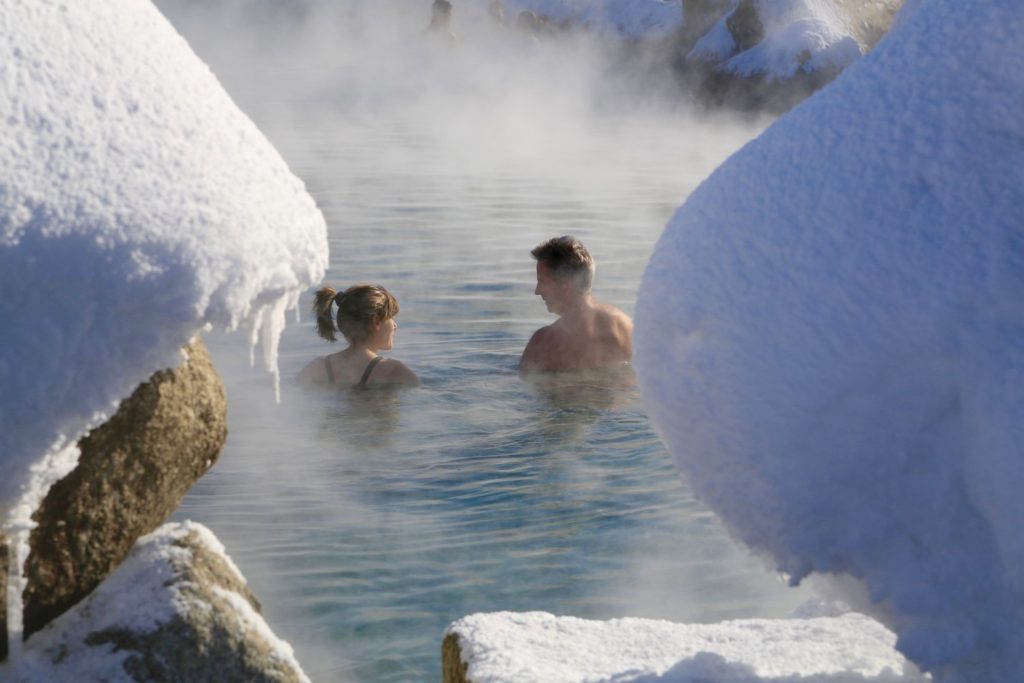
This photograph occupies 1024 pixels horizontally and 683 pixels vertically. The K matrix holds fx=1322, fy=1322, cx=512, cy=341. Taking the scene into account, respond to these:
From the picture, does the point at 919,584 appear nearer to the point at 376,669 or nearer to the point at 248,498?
the point at 376,669

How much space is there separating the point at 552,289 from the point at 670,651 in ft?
15.6

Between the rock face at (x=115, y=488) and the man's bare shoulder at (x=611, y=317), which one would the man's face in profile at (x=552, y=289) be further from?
the rock face at (x=115, y=488)

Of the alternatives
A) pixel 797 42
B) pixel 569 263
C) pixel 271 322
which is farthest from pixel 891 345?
pixel 797 42

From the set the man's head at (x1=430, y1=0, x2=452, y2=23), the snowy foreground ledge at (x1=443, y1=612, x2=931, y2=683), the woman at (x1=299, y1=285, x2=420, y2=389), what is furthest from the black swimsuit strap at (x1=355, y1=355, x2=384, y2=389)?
the man's head at (x1=430, y1=0, x2=452, y2=23)

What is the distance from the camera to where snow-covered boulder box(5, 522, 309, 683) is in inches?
92.3

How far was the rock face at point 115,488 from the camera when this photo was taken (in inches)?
92.0

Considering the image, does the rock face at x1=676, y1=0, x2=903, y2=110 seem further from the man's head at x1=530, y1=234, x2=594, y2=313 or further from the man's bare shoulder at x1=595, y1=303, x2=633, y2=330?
the man's head at x1=530, y1=234, x2=594, y2=313

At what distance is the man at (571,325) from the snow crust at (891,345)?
16.5ft

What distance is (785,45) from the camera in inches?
1243

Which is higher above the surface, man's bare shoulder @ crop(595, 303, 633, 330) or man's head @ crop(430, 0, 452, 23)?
man's head @ crop(430, 0, 452, 23)

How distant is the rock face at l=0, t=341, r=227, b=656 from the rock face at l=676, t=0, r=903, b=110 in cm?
2899

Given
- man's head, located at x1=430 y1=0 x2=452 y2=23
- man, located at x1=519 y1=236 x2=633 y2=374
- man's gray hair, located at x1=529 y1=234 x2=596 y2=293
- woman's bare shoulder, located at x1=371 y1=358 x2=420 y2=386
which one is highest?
man's head, located at x1=430 y1=0 x2=452 y2=23

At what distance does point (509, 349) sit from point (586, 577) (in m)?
3.35

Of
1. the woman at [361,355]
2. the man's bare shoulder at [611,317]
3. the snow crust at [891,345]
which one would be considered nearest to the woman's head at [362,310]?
the woman at [361,355]
